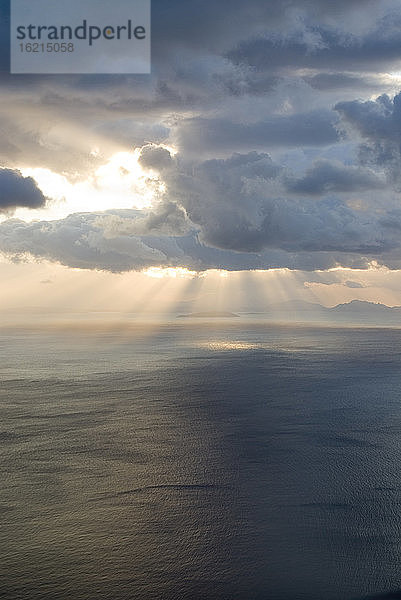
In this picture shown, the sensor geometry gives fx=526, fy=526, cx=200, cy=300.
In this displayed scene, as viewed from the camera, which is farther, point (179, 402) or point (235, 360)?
point (235, 360)

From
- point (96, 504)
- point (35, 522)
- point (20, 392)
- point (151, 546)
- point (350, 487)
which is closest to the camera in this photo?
point (151, 546)

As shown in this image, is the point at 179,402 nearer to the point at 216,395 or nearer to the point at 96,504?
the point at 216,395

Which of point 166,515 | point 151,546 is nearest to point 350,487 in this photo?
point 166,515

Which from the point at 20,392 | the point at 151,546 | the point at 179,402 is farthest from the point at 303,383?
the point at 151,546

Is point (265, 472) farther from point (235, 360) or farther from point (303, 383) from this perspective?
point (235, 360)

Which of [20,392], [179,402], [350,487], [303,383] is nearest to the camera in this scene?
[350,487]

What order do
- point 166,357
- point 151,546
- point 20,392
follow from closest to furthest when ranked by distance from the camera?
point 151,546, point 20,392, point 166,357
